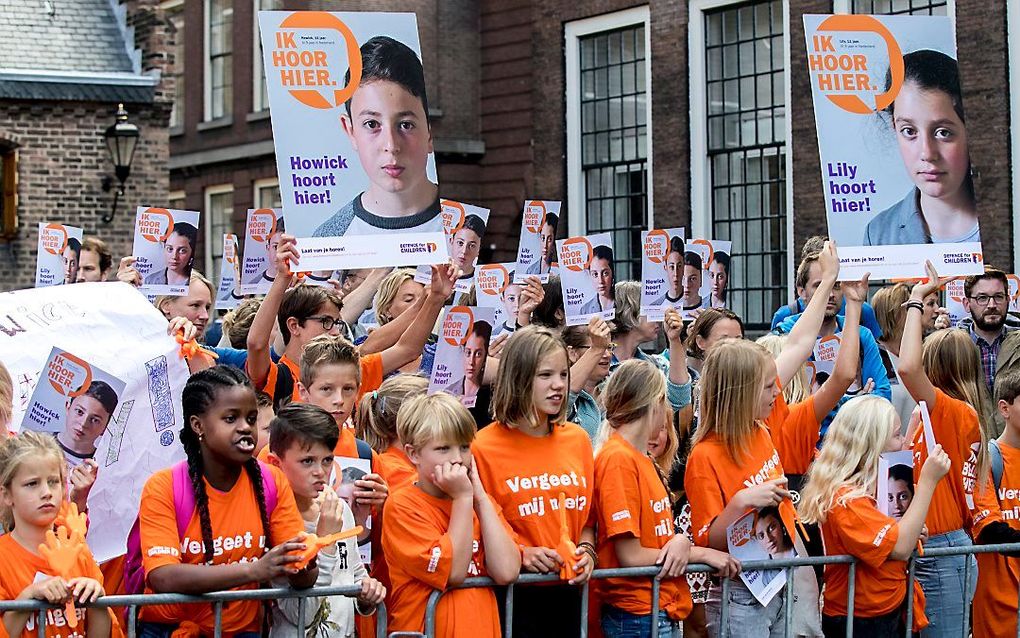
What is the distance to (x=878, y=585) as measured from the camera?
5.40 meters

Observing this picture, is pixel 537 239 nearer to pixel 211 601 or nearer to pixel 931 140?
pixel 931 140

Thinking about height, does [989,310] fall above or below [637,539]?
above

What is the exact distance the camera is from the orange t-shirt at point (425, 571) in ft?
15.4

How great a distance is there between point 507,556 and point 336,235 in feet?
6.48

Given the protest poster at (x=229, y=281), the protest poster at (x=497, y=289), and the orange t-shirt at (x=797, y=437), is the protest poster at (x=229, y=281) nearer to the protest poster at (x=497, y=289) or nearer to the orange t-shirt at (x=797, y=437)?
the protest poster at (x=497, y=289)

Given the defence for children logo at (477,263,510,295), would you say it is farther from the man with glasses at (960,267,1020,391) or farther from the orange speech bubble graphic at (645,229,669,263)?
the man with glasses at (960,267,1020,391)

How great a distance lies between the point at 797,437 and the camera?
6113mm

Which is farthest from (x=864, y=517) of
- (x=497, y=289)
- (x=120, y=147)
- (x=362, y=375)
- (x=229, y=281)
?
(x=120, y=147)

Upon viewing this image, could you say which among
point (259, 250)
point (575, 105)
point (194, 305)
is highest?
point (575, 105)

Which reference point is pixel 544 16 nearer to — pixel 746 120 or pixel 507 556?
pixel 746 120

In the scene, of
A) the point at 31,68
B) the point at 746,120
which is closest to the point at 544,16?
the point at 746,120

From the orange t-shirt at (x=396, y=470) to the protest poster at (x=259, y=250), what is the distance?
168 inches

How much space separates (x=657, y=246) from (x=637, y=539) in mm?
4266

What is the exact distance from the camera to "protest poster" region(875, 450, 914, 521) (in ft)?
17.3
